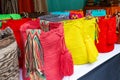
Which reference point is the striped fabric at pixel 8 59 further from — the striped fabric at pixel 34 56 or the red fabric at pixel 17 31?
the red fabric at pixel 17 31

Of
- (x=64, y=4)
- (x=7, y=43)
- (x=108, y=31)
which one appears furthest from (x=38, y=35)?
(x=64, y=4)

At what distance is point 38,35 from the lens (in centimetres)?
113

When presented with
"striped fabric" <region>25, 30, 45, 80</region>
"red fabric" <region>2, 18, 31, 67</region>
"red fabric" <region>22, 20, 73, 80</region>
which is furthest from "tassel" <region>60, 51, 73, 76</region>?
"red fabric" <region>2, 18, 31, 67</region>

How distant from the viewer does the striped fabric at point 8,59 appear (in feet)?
3.39

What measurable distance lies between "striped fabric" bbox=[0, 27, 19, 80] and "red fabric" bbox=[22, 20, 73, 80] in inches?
4.4

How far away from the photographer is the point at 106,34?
1.74m

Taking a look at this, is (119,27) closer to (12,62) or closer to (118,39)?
(118,39)

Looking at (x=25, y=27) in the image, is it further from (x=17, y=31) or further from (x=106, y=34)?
(x=106, y=34)

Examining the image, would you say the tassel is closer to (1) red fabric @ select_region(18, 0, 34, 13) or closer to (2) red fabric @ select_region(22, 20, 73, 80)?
(2) red fabric @ select_region(22, 20, 73, 80)

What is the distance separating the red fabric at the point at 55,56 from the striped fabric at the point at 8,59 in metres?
0.11

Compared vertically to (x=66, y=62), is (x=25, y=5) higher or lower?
higher

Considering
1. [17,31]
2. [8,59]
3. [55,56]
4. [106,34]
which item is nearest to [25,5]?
[106,34]

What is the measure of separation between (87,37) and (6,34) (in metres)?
0.56

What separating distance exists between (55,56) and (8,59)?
259 millimetres
